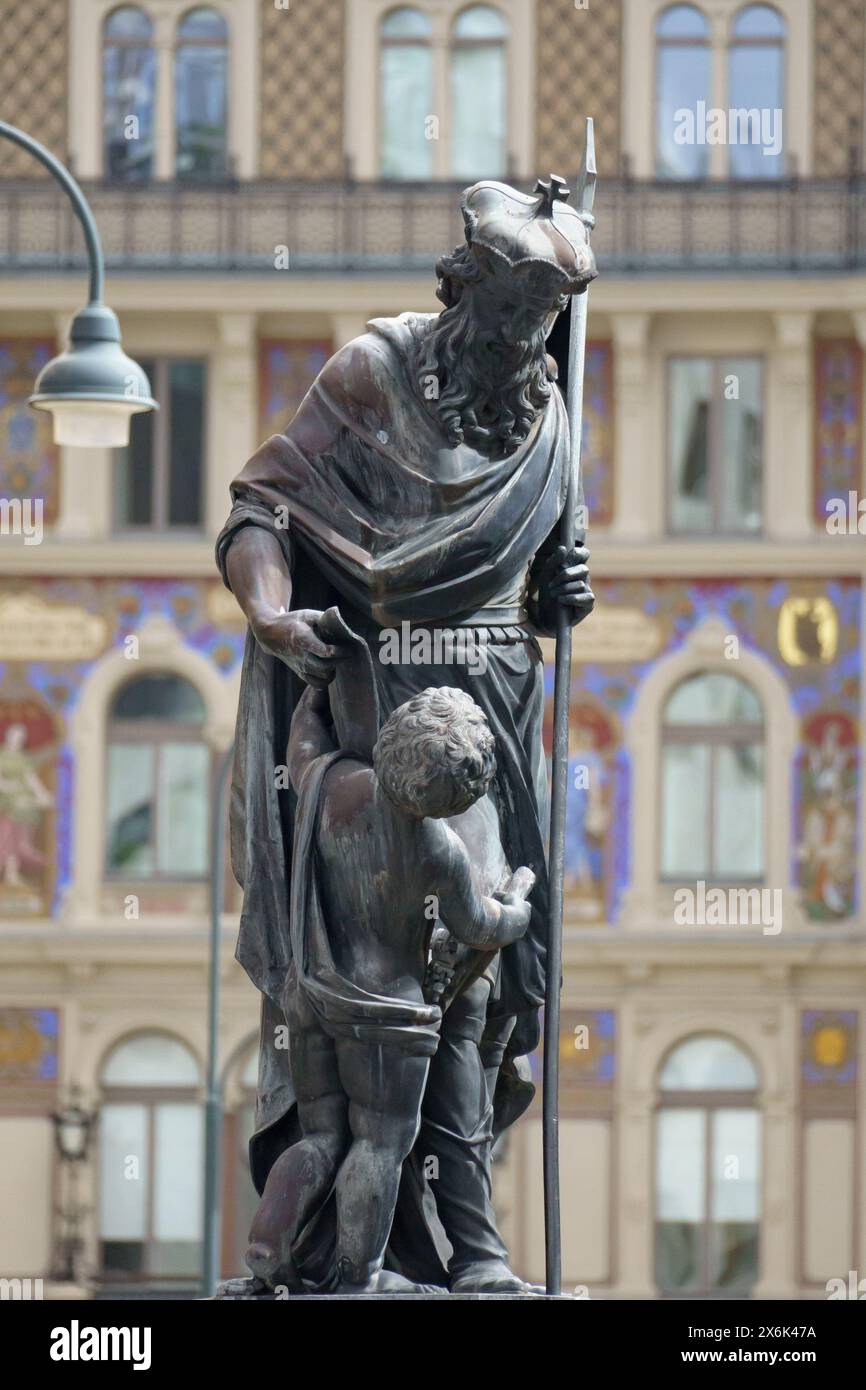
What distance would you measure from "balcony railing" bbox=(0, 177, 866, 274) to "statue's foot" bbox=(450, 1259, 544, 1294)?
37.5 metres

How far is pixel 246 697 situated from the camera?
898 cm

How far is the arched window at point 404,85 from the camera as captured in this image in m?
46.6

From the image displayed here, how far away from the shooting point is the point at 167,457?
154 feet

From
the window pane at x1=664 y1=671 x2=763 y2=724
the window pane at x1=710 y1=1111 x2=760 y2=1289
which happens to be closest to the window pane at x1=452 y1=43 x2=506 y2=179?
the window pane at x1=664 y1=671 x2=763 y2=724

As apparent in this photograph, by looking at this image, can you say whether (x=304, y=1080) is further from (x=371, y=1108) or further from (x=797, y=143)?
(x=797, y=143)

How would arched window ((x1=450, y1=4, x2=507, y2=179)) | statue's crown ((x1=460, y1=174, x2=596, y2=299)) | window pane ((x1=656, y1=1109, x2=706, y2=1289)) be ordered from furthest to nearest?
arched window ((x1=450, y1=4, x2=507, y2=179)), window pane ((x1=656, y1=1109, x2=706, y2=1289)), statue's crown ((x1=460, y1=174, x2=596, y2=299))

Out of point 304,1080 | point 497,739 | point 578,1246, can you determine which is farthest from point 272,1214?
point 578,1246

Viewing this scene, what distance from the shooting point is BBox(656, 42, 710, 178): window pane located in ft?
151

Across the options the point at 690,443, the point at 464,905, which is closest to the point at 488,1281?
the point at 464,905

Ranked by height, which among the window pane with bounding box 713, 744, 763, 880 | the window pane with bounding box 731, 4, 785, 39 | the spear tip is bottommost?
the spear tip

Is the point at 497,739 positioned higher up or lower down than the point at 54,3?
lower down

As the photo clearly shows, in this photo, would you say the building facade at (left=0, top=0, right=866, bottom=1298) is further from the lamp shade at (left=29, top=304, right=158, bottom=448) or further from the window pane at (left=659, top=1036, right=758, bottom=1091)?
the lamp shade at (left=29, top=304, right=158, bottom=448)

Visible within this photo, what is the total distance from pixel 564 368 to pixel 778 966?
120ft

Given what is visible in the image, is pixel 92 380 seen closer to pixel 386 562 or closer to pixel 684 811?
pixel 386 562
